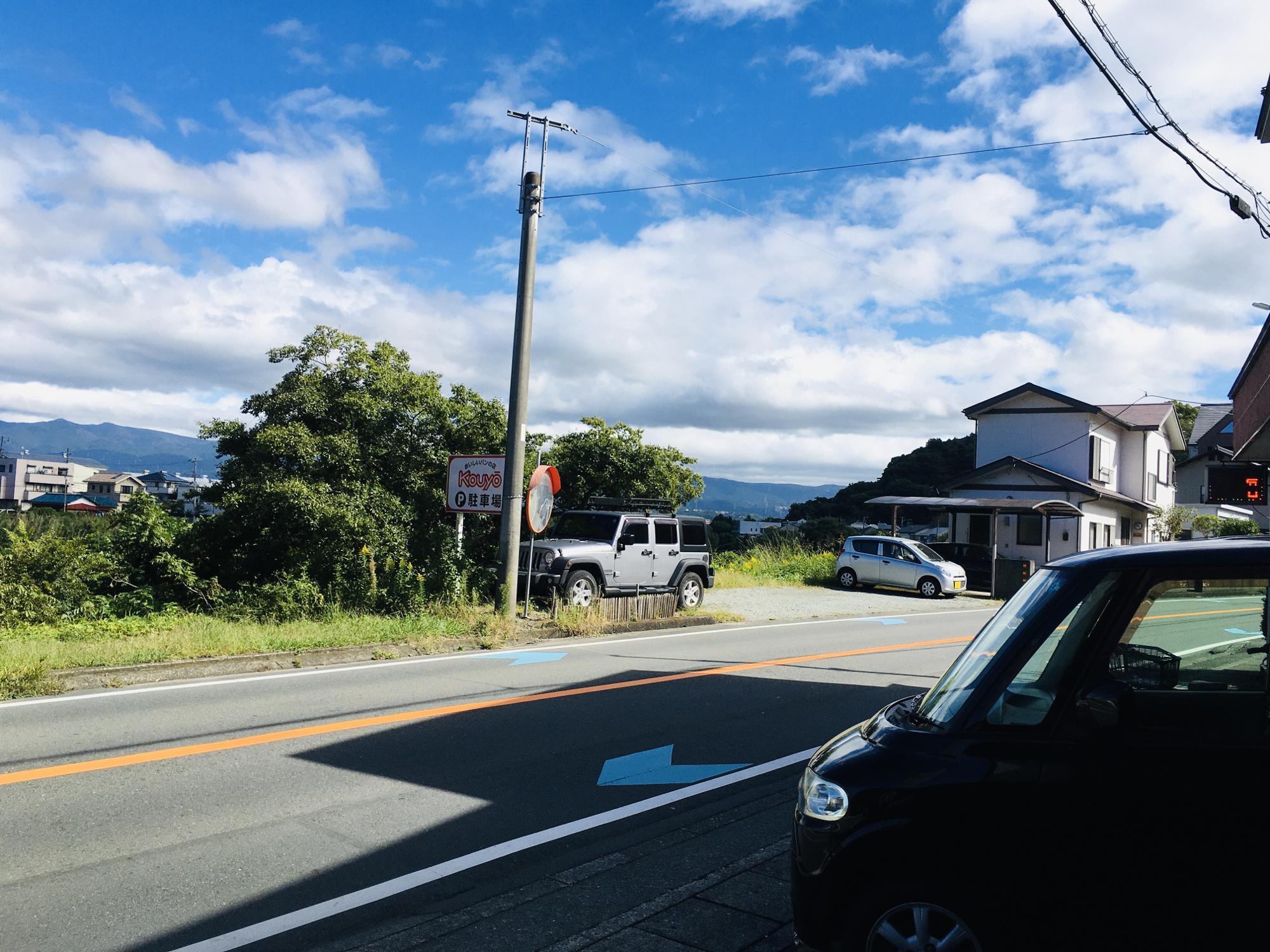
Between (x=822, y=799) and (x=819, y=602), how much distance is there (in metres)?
19.6

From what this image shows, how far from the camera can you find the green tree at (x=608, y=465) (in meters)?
23.5

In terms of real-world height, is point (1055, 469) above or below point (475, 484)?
above

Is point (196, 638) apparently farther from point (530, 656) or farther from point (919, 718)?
point (919, 718)

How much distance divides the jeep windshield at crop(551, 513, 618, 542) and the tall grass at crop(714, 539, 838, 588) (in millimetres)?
8459

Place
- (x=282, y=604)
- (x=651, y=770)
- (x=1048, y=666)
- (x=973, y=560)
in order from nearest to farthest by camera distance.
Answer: (x=1048, y=666), (x=651, y=770), (x=282, y=604), (x=973, y=560)

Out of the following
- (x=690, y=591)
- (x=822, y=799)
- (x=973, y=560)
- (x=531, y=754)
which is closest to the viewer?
(x=822, y=799)

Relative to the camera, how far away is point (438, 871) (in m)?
4.62

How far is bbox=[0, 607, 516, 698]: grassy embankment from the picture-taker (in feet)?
31.2

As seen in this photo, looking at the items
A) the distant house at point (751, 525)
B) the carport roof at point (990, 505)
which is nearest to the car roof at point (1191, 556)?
the carport roof at point (990, 505)

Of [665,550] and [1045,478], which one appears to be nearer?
[665,550]

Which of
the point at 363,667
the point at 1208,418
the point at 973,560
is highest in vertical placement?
the point at 1208,418

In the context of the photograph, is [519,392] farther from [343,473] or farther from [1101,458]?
[1101,458]

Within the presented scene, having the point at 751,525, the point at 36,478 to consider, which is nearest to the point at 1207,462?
the point at 751,525

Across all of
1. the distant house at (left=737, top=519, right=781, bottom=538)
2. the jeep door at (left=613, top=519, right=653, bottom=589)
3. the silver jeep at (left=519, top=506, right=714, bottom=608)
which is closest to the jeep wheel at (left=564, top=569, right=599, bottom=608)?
the silver jeep at (left=519, top=506, right=714, bottom=608)
